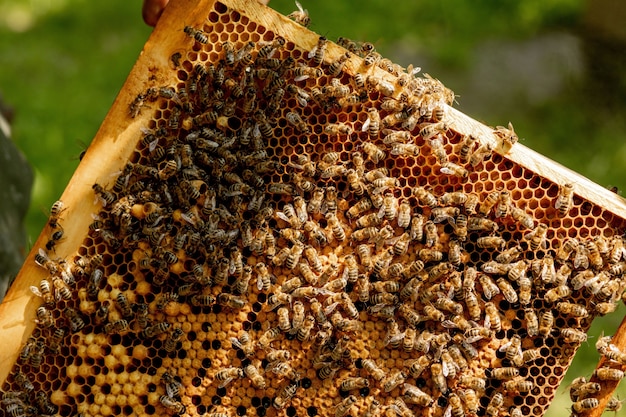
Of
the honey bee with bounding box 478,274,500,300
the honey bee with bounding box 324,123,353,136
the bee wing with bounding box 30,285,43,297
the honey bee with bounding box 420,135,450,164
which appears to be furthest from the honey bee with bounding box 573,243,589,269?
the bee wing with bounding box 30,285,43,297

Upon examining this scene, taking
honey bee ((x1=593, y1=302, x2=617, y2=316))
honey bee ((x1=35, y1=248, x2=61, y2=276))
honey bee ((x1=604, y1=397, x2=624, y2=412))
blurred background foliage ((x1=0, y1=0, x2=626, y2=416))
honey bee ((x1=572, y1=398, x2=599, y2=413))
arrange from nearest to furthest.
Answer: honey bee ((x1=593, y1=302, x2=617, y2=316)) → honey bee ((x1=572, y1=398, x2=599, y2=413)) → honey bee ((x1=35, y1=248, x2=61, y2=276)) → honey bee ((x1=604, y1=397, x2=624, y2=412)) → blurred background foliage ((x1=0, y1=0, x2=626, y2=416))

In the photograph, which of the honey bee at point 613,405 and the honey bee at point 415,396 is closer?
the honey bee at point 415,396

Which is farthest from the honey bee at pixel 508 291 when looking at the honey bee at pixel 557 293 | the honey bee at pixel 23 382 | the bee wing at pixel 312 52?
the honey bee at pixel 23 382

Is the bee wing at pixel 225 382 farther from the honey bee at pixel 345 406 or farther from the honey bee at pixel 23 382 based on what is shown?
the honey bee at pixel 23 382

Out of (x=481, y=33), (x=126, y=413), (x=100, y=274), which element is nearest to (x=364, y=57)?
(x=100, y=274)

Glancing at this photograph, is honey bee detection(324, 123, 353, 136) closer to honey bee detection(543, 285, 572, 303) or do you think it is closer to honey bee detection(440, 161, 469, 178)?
honey bee detection(440, 161, 469, 178)

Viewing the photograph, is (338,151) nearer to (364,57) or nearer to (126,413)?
(364,57)
